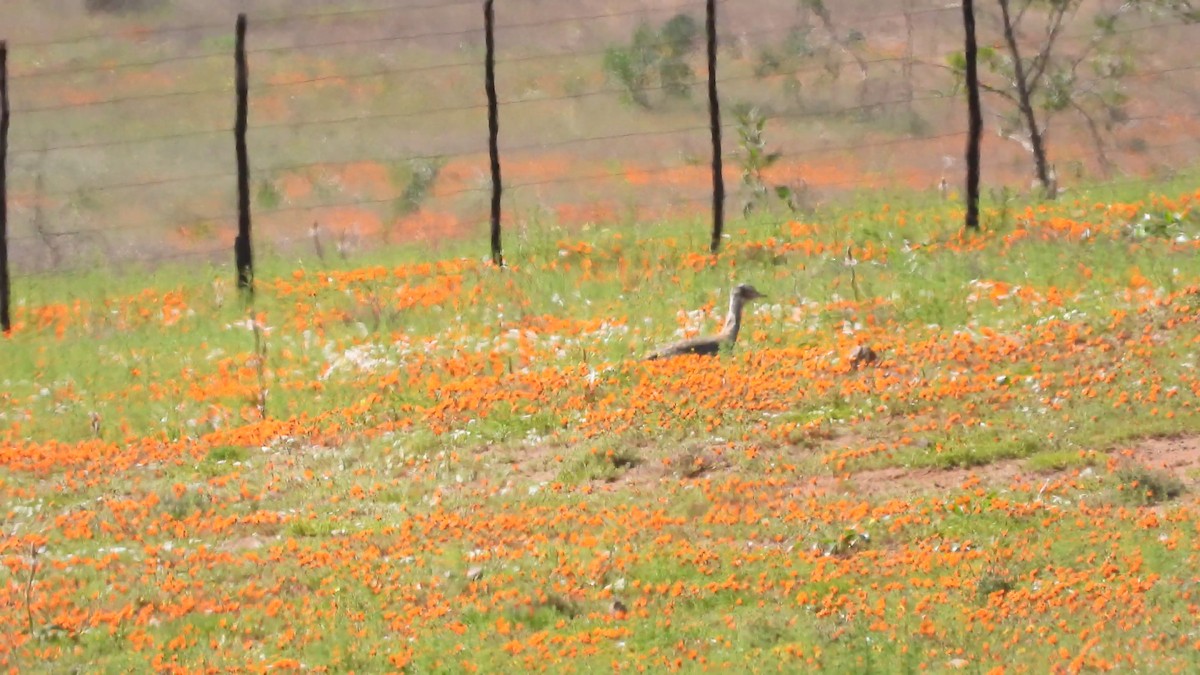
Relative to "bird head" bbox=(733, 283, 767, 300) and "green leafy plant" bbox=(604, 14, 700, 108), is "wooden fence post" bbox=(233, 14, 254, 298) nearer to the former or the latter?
"bird head" bbox=(733, 283, 767, 300)

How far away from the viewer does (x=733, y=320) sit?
1756 centimetres

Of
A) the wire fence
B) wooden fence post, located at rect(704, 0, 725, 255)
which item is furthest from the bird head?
the wire fence

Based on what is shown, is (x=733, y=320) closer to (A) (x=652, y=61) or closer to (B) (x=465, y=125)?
(B) (x=465, y=125)

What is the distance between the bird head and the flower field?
0.30 metres

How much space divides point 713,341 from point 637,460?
129 inches

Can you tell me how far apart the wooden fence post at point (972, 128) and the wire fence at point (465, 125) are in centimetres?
1048

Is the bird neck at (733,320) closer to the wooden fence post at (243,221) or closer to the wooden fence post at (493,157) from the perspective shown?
the wooden fence post at (493,157)

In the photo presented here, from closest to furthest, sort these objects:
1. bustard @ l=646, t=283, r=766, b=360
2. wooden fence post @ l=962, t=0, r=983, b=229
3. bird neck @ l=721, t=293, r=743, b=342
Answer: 1. bustard @ l=646, t=283, r=766, b=360
2. bird neck @ l=721, t=293, r=743, b=342
3. wooden fence post @ l=962, t=0, r=983, b=229

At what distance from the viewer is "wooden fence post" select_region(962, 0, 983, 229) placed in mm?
21922

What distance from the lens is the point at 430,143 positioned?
1902 inches

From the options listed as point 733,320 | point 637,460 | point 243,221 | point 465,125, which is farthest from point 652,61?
point 637,460

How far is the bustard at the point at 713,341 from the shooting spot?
1717 centimetres

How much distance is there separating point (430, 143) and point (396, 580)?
123 ft

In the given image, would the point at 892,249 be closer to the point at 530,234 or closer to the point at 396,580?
the point at 530,234
